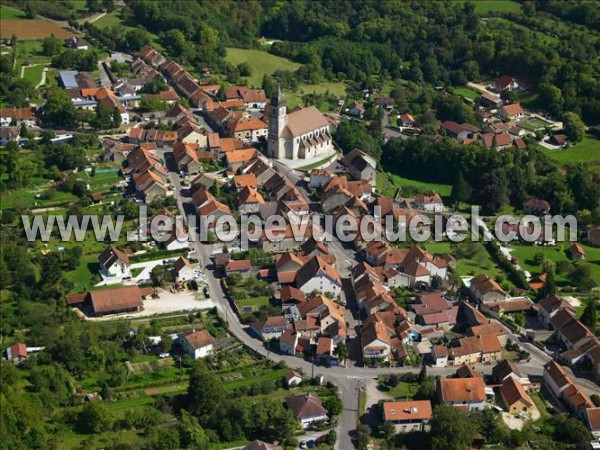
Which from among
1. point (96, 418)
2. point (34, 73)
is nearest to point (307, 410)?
point (96, 418)

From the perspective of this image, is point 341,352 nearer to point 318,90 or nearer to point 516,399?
point 516,399

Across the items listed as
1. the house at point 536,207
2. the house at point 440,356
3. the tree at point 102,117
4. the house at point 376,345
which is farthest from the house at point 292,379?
the tree at point 102,117

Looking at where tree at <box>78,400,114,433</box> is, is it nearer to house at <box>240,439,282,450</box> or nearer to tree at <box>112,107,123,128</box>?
house at <box>240,439,282,450</box>

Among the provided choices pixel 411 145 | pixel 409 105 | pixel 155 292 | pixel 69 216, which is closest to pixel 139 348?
pixel 155 292

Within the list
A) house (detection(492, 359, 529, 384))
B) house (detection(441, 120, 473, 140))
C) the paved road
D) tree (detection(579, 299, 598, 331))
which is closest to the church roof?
house (detection(441, 120, 473, 140))

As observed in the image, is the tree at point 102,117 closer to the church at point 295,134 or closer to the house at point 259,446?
the church at point 295,134
